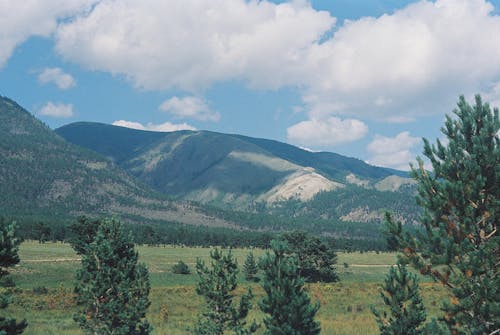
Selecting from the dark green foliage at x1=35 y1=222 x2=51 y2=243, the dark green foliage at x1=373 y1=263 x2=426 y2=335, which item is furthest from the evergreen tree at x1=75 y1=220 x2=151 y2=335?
the dark green foliage at x1=35 y1=222 x2=51 y2=243

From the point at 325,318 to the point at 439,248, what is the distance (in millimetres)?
34266

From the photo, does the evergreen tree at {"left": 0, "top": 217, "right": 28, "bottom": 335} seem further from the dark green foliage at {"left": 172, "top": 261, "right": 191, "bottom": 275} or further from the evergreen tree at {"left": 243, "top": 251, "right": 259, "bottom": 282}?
the dark green foliage at {"left": 172, "top": 261, "right": 191, "bottom": 275}

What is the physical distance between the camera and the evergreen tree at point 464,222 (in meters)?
11.4

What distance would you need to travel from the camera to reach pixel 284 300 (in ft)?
61.6

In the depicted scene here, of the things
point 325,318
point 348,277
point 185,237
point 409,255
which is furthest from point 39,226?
point 409,255

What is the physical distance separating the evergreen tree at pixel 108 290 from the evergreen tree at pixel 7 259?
716cm

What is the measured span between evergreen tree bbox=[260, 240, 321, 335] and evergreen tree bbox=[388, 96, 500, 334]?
721 cm

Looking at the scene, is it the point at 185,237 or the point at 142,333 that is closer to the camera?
the point at 142,333

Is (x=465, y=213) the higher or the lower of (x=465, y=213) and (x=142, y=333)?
the higher

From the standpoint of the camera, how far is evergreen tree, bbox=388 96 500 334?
11422 mm

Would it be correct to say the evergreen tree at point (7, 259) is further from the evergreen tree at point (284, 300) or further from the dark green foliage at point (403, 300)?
the dark green foliage at point (403, 300)

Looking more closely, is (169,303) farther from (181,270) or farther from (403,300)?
(181,270)

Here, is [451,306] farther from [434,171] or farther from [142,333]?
[142,333]

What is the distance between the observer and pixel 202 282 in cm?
2578
